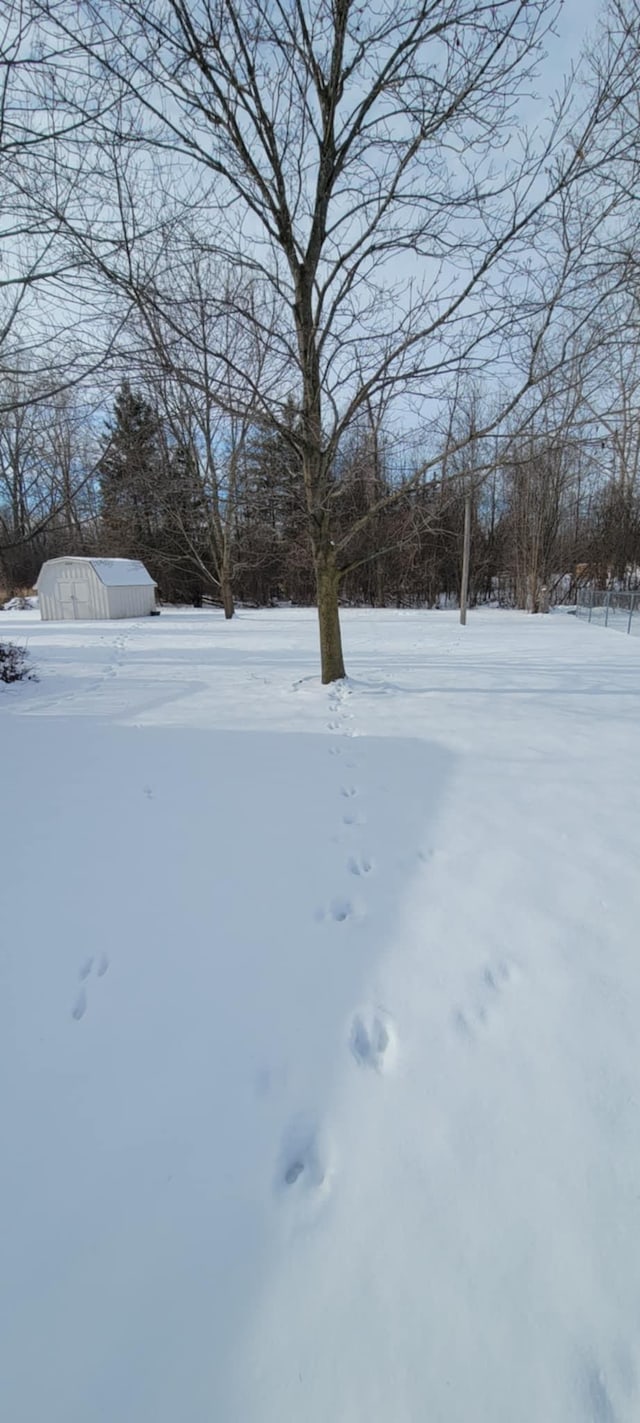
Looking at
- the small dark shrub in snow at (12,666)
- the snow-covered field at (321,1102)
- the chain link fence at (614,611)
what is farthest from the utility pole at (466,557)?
the snow-covered field at (321,1102)

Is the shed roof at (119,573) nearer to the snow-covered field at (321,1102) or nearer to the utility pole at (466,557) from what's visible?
the utility pole at (466,557)

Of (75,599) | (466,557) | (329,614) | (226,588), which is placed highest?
(466,557)

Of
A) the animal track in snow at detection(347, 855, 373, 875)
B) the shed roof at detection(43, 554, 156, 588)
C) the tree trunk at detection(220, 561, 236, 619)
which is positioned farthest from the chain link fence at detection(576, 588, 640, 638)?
the shed roof at detection(43, 554, 156, 588)

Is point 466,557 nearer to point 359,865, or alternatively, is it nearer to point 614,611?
point 614,611

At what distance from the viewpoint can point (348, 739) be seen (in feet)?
14.8

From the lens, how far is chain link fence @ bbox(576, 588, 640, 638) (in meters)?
14.5

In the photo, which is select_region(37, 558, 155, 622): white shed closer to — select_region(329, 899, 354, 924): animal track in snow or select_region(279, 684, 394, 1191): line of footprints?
select_region(279, 684, 394, 1191): line of footprints

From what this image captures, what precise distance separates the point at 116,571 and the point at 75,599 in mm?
1671

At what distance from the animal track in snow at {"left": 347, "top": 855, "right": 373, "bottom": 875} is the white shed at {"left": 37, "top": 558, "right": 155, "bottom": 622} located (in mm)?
17386

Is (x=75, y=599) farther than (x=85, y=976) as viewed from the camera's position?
Yes

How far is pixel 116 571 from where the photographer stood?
725 inches

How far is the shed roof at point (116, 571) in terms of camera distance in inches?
692

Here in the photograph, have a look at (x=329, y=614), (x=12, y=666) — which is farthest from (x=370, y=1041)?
(x=12, y=666)

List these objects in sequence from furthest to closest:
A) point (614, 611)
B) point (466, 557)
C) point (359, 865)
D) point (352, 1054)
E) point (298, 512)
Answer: point (614, 611) → point (466, 557) → point (298, 512) → point (359, 865) → point (352, 1054)
